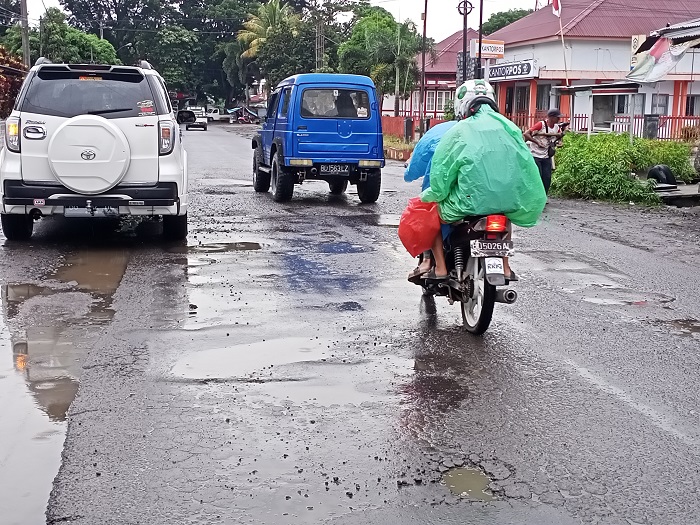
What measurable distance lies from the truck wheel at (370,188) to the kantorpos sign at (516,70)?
83.4ft

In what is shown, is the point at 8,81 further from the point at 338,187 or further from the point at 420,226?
the point at 420,226

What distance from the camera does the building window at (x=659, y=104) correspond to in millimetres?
39156

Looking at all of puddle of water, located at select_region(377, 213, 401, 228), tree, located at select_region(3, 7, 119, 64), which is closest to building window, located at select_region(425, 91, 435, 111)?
tree, located at select_region(3, 7, 119, 64)

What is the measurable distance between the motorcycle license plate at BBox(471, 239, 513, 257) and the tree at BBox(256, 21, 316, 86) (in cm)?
6171

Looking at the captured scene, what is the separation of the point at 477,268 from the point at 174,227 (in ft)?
16.1

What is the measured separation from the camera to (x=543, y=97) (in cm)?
4231

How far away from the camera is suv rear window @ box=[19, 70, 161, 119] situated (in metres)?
9.80

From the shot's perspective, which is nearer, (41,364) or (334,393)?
(334,393)

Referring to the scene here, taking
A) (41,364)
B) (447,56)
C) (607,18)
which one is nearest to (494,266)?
(41,364)

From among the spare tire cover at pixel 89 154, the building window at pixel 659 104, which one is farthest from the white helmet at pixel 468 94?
the building window at pixel 659 104

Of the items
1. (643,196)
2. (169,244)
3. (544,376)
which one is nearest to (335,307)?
(544,376)

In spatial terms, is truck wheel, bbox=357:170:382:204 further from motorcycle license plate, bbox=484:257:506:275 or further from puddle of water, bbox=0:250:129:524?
motorcycle license plate, bbox=484:257:506:275

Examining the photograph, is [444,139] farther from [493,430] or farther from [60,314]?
[60,314]

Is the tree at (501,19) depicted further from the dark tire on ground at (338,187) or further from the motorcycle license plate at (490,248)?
the motorcycle license plate at (490,248)
